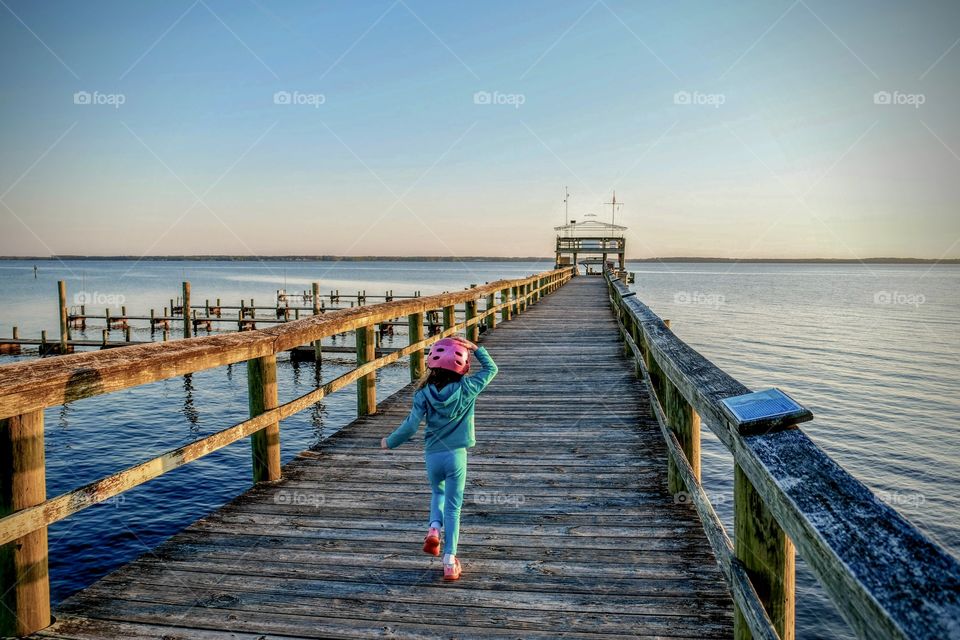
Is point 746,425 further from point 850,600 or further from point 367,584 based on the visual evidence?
point 367,584

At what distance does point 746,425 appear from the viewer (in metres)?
1.89

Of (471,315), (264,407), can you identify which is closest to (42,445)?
(264,407)

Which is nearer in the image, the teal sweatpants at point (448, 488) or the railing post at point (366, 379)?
the teal sweatpants at point (448, 488)

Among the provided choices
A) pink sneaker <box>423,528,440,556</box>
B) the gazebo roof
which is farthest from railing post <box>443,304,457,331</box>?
A: the gazebo roof

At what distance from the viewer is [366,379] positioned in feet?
21.4

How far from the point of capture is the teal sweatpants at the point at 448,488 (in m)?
3.19

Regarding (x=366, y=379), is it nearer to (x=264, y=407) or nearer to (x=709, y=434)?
(x=264, y=407)

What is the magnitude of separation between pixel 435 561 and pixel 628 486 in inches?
68.3

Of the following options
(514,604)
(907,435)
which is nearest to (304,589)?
(514,604)

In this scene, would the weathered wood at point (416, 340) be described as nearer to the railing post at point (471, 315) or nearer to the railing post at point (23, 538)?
the railing post at point (471, 315)

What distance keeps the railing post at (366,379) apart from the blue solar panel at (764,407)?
14.5ft

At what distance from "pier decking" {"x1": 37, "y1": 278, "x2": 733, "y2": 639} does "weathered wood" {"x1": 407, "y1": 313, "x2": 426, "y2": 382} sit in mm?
1887

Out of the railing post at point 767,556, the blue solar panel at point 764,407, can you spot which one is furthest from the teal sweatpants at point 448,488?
the blue solar panel at point 764,407

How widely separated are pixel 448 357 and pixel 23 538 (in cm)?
206
